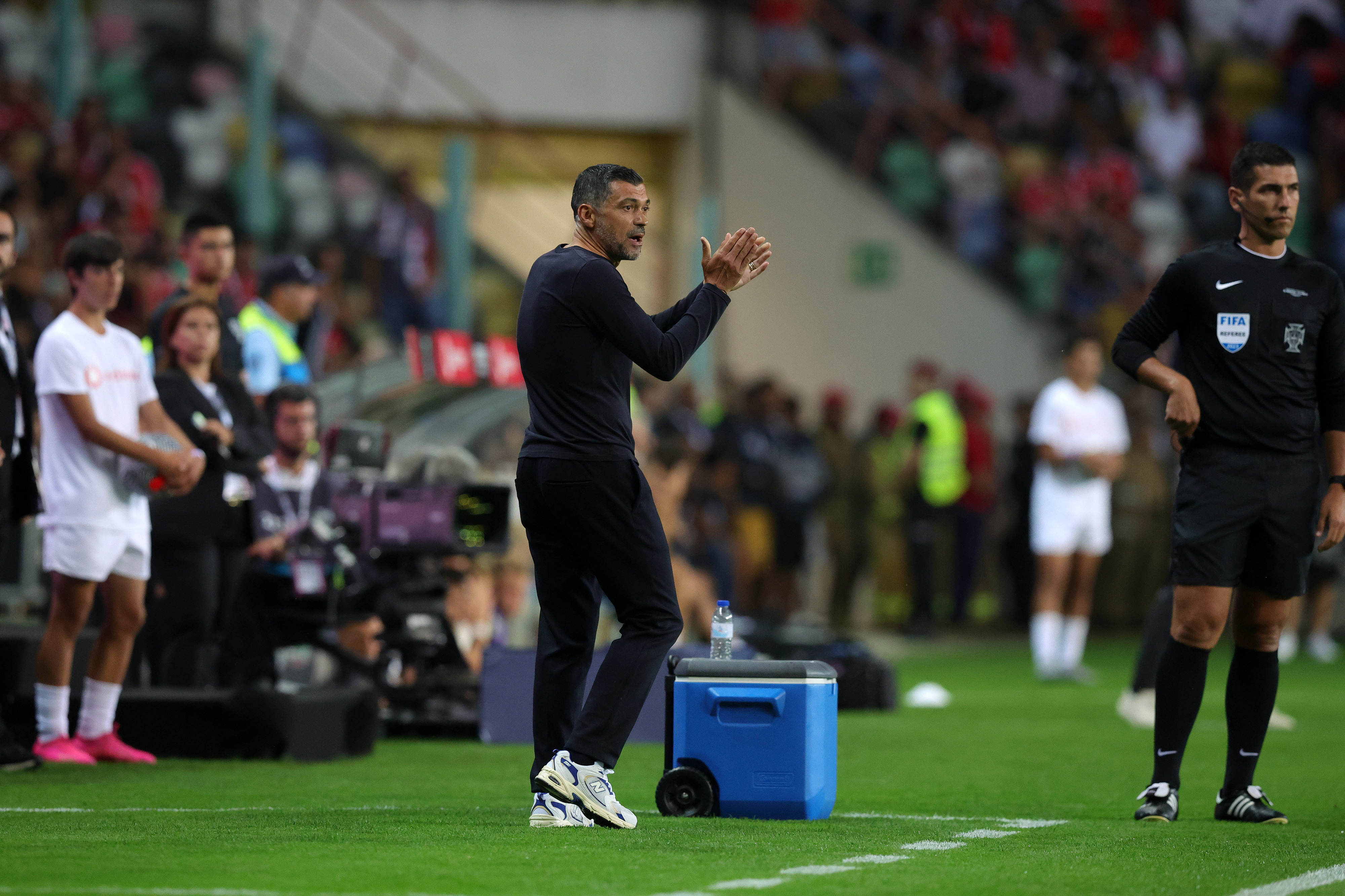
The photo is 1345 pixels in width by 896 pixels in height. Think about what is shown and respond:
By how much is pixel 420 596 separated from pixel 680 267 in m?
12.1

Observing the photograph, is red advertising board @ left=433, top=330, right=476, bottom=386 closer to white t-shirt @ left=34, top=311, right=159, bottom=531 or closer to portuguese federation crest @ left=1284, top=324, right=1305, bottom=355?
white t-shirt @ left=34, top=311, right=159, bottom=531

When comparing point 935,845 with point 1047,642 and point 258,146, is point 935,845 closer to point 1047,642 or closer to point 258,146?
point 1047,642

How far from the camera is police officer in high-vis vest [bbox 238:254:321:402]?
10539 millimetres

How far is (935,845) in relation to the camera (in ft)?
19.9

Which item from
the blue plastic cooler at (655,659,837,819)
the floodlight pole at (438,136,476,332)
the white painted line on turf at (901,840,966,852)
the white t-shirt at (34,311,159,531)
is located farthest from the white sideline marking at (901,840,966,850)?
the floodlight pole at (438,136,476,332)

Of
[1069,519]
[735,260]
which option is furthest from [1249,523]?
[1069,519]

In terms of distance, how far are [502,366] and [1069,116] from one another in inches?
483

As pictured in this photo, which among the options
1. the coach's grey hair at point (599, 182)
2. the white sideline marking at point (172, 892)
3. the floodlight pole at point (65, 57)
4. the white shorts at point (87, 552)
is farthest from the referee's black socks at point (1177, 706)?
the floodlight pole at point (65, 57)

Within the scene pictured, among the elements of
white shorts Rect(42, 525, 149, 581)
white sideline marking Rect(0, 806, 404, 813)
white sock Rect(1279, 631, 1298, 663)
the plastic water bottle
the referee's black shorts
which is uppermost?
the referee's black shorts

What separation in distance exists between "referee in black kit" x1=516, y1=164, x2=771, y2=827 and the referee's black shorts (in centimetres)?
173

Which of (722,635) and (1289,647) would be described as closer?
(722,635)

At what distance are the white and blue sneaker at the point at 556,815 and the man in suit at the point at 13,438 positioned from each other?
2679 mm

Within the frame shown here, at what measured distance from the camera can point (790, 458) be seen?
1805cm

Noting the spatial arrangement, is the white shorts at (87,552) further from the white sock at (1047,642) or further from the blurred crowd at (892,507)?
the blurred crowd at (892,507)
